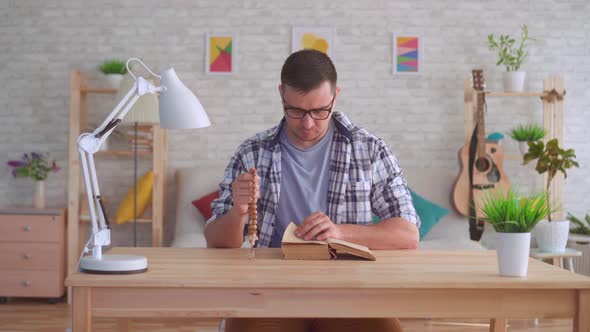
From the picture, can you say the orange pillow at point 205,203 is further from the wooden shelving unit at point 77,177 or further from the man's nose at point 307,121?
the man's nose at point 307,121

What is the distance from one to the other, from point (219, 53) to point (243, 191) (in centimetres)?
321

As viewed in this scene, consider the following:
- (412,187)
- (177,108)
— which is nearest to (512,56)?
(412,187)

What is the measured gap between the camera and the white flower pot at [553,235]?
4438mm

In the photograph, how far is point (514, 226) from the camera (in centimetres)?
183

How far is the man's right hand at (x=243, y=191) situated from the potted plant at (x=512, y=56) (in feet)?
11.0

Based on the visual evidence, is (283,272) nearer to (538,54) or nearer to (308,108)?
(308,108)

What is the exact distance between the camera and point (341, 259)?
6.67 feet

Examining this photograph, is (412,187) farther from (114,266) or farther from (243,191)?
(114,266)

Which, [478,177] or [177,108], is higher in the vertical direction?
[177,108]

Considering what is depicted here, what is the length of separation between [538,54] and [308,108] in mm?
3476

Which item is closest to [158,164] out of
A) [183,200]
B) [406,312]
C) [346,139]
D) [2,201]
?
[183,200]

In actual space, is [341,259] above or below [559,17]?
below

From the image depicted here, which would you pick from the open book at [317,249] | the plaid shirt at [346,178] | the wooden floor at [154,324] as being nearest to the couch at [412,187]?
the wooden floor at [154,324]

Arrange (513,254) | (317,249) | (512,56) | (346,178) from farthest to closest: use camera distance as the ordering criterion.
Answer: (512,56) → (346,178) → (317,249) → (513,254)
